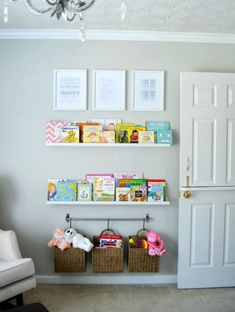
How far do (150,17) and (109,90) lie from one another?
74 centimetres

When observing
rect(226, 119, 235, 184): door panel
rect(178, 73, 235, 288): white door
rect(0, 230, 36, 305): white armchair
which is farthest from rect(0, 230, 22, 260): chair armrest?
rect(226, 119, 235, 184): door panel

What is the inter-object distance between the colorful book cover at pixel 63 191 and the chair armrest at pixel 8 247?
50 cm

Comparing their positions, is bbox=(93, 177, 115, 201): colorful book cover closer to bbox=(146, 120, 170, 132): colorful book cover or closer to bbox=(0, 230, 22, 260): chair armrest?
bbox=(146, 120, 170, 132): colorful book cover

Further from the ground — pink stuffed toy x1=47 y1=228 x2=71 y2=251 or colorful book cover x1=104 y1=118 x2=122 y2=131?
colorful book cover x1=104 y1=118 x2=122 y2=131

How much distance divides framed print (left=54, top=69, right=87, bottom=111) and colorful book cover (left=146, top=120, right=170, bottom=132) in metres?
0.65

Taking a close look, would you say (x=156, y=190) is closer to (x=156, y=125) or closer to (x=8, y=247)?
(x=156, y=125)

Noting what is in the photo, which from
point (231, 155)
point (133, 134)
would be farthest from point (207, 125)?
point (133, 134)

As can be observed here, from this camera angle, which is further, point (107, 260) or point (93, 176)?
point (93, 176)

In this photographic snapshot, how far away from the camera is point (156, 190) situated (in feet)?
8.87

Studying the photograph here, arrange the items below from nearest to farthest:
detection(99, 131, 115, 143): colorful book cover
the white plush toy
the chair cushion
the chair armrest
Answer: the chair cushion < the chair armrest < the white plush toy < detection(99, 131, 115, 143): colorful book cover

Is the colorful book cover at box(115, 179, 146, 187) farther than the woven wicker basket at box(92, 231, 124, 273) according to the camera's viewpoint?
Yes

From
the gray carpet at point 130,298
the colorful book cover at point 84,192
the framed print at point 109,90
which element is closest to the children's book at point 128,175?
the colorful book cover at point 84,192

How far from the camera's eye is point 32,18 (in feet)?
7.86

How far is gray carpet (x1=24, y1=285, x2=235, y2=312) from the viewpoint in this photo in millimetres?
2346
